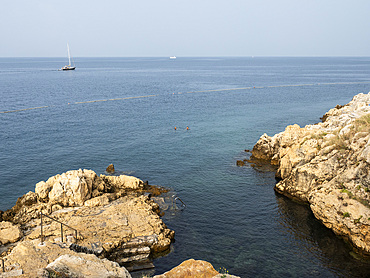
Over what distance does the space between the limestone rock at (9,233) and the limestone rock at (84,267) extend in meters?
11.8

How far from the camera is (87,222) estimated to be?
33219mm

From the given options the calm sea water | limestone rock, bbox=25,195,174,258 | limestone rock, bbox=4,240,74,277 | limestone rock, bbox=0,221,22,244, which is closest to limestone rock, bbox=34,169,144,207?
limestone rock, bbox=25,195,174,258

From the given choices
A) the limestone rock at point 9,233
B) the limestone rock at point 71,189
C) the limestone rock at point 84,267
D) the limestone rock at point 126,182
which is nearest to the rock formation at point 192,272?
the limestone rock at point 84,267

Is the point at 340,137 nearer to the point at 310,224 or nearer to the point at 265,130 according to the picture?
→ the point at 310,224

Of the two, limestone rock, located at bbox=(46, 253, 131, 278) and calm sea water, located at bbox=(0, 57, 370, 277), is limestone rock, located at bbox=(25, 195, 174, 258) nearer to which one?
calm sea water, located at bbox=(0, 57, 370, 277)

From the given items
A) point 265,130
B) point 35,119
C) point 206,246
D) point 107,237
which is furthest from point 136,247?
point 35,119

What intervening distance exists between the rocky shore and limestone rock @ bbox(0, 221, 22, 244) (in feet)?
101

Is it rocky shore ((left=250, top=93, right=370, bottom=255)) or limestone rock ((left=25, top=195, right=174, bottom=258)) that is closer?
limestone rock ((left=25, top=195, right=174, bottom=258))

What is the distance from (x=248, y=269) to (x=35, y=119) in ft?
239

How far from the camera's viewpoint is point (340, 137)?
133 ft

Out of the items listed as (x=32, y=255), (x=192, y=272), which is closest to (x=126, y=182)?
(x=32, y=255)

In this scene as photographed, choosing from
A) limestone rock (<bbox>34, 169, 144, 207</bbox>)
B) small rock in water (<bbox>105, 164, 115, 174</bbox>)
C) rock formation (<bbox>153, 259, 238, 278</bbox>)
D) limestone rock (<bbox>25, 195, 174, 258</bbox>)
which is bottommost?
limestone rock (<bbox>25, 195, 174, 258</bbox>)

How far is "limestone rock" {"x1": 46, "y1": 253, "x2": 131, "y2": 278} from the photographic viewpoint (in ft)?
64.2

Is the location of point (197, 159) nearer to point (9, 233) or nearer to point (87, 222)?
point (87, 222)
